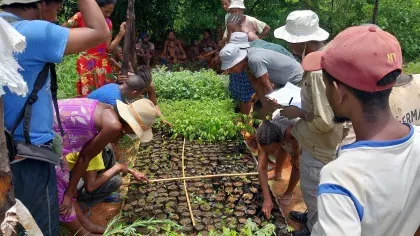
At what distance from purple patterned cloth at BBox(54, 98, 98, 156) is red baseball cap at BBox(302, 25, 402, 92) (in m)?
2.09

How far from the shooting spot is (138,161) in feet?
16.1

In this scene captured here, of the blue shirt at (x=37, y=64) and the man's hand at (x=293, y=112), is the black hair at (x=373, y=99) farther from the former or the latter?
the man's hand at (x=293, y=112)

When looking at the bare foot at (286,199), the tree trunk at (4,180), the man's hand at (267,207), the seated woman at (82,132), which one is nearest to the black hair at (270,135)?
the man's hand at (267,207)

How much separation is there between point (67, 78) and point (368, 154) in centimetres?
474

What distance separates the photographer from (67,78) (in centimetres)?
529

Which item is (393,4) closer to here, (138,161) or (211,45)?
(211,45)

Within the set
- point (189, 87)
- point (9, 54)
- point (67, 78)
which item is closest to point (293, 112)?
point (9, 54)

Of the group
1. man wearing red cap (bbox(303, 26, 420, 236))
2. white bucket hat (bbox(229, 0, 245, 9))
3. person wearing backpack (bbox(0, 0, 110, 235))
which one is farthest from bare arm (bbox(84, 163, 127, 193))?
white bucket hat (bbox(229, 0, 245, 9))

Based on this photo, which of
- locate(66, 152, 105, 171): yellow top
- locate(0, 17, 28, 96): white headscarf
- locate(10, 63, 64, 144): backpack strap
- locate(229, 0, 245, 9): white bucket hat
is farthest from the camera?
locate(229, 0, 245, 9): white bucket hat

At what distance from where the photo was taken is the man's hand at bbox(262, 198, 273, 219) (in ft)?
12.0

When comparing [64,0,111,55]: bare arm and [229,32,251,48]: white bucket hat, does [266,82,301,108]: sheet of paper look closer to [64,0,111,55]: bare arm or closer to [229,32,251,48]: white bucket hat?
[229,32,251,48]: white bucket hat

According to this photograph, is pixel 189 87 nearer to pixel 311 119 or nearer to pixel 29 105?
pixel 311 119

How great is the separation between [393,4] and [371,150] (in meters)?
12.9

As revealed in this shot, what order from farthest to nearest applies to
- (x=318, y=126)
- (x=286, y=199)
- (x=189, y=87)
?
(x=189, y=87) < (x=286, y=199) < (x=318, y=126)
